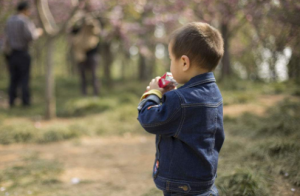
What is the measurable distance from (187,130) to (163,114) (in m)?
0.15

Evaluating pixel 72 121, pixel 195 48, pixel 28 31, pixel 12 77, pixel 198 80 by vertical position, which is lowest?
pixel 72 121

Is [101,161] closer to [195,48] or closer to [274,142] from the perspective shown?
[274,142]

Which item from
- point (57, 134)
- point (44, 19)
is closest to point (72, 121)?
point (57, 134)

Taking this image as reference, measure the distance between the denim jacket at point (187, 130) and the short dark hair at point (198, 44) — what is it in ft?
0.31

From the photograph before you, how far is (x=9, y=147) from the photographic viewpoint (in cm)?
419

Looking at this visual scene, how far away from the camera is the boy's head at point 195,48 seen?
1493mm

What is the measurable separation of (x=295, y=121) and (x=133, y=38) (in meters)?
6.00

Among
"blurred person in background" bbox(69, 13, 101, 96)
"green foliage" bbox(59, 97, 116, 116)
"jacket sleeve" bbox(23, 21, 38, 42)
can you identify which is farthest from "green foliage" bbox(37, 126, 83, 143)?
"blurred person in background" bbox(69, 13, 101, 96)

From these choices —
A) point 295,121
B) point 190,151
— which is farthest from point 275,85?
point 190,151

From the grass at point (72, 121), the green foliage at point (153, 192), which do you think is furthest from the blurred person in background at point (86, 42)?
the green foliage at point (153, 192)

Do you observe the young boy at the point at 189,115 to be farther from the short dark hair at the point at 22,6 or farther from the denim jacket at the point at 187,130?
the short dark hair at the point at 22,6

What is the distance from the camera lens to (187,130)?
1.50 metres

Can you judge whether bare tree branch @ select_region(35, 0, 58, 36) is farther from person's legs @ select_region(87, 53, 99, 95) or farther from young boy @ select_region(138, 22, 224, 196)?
young boy @ select_region(138, 22, 224, 196)

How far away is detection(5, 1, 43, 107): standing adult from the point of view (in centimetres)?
589
